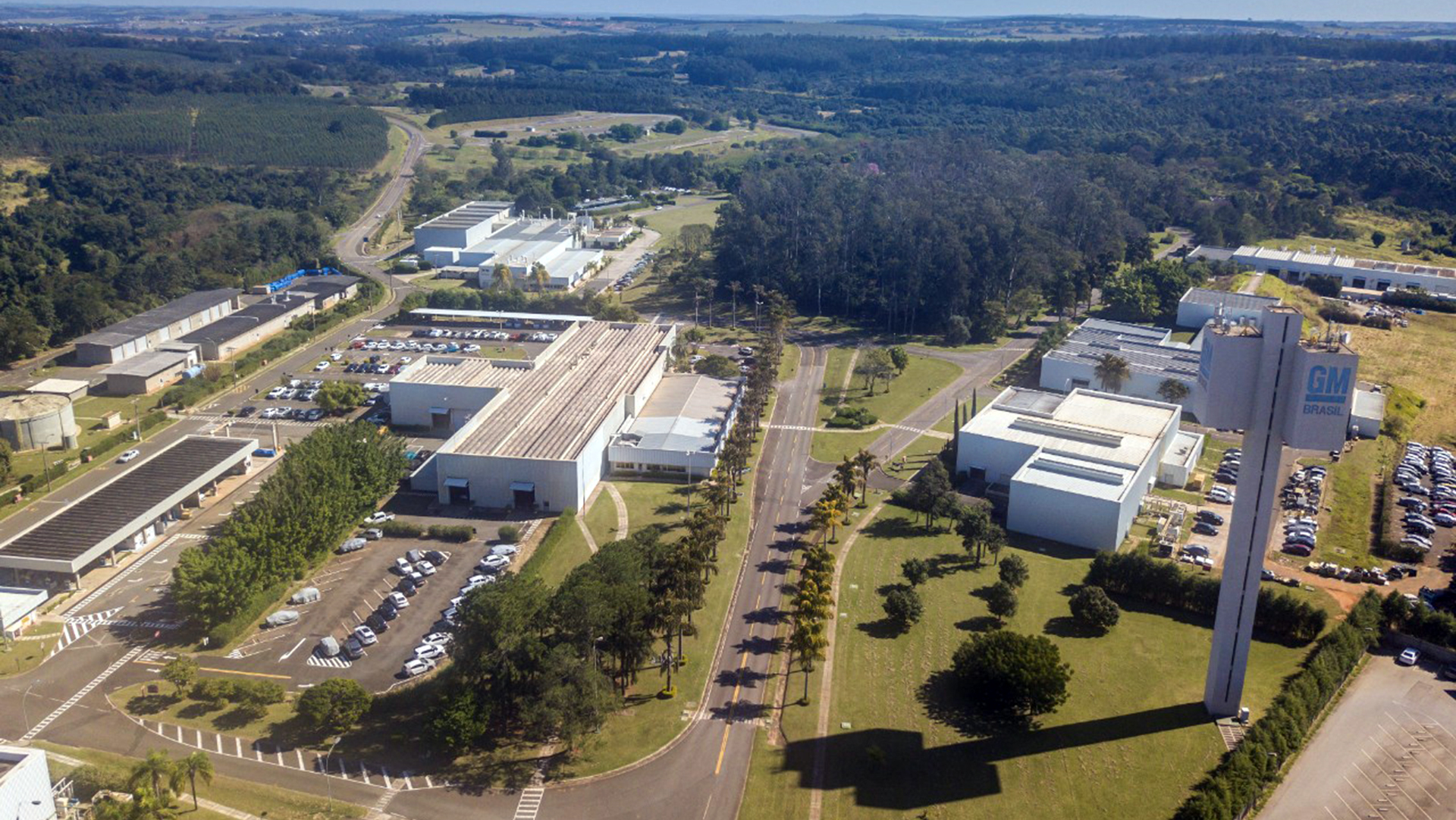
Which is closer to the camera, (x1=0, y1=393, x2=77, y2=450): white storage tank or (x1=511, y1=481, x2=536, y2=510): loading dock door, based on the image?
(x1=511, y1=481, x2=536, y2=510): loading dock door

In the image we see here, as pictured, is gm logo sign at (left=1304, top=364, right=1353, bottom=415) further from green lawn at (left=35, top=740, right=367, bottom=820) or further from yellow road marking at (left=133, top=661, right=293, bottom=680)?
yellow road marking at (left=133, top=661, right=293, bottom=680)

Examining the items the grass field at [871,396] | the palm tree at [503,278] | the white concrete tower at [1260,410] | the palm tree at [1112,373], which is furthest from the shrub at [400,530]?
the palm tree at [503,278]

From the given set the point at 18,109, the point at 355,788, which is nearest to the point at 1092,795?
the point at 355,788

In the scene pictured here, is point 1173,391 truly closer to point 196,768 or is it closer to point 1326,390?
point 1326,390

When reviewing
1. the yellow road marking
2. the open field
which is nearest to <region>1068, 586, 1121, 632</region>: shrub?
the yellow road marking

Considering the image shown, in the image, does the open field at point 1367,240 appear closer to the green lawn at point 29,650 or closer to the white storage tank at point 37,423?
the white storage tank at point 37,423

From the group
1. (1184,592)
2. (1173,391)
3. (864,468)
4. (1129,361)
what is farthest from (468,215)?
(1184,592)
